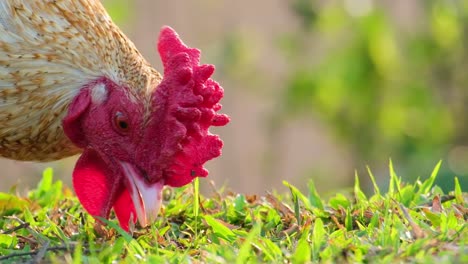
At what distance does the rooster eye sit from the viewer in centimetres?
376

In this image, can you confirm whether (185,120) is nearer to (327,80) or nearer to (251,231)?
(251,231)

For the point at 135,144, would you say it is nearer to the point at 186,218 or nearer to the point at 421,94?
the point at 186,218

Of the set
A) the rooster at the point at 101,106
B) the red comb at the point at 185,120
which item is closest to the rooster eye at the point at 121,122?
the rooster at the point at 101,106

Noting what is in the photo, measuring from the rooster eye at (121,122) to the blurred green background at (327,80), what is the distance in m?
4.55

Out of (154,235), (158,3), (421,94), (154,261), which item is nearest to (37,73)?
(154,235)

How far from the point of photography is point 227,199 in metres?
4.17

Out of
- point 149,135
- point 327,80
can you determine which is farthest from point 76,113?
point 327,80

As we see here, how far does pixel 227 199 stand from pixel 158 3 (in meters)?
6.20

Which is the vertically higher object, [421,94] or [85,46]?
[85,46]

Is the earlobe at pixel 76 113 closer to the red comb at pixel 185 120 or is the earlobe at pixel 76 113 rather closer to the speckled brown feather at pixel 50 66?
the speckled brown feather at pixel 50 66

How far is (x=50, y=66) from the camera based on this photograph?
370 cm

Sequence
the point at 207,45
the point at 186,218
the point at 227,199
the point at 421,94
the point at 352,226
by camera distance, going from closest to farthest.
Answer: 1. the point at 352,226
2. the point at 186,218
3. the point at 227,199
4. the point at 421,94
5. the point at 207,45

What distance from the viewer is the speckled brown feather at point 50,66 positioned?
12.0ft

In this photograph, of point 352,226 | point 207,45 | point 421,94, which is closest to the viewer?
point 352,226
